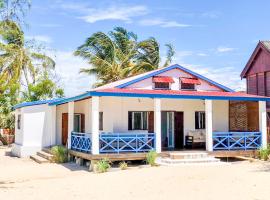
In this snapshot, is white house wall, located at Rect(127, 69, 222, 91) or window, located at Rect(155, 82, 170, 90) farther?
window, located at Rect(155, 82, 170, 90)

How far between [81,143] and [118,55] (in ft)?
60.6

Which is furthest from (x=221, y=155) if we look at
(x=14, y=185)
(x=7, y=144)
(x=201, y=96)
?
(x=7, y=144)

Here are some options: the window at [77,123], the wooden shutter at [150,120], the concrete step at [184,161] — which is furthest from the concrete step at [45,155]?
the concrete step at [184,161]

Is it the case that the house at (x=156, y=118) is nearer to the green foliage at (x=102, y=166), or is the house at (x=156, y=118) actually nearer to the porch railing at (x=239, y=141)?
the porch railing at (x=239, y=141)

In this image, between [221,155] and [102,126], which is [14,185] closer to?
[102,126]

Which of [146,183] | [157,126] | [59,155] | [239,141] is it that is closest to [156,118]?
[157,126]

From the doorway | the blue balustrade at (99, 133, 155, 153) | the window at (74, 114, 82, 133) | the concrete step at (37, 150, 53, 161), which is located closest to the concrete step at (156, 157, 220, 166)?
the blue balustrade at (99, 133, 155, 153)

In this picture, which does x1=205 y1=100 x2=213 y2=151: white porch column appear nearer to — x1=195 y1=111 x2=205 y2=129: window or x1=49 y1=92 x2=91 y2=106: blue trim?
x1=195 y1=111 x2=205 y2=129: window

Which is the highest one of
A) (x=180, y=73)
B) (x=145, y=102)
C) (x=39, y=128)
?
(x=180, y=73)

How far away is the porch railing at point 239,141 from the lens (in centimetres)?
1838

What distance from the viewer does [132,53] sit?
36.8m

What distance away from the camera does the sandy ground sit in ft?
35.9

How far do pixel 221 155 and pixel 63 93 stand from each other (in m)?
17.4

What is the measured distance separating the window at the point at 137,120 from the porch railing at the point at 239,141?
3608 millimetres
